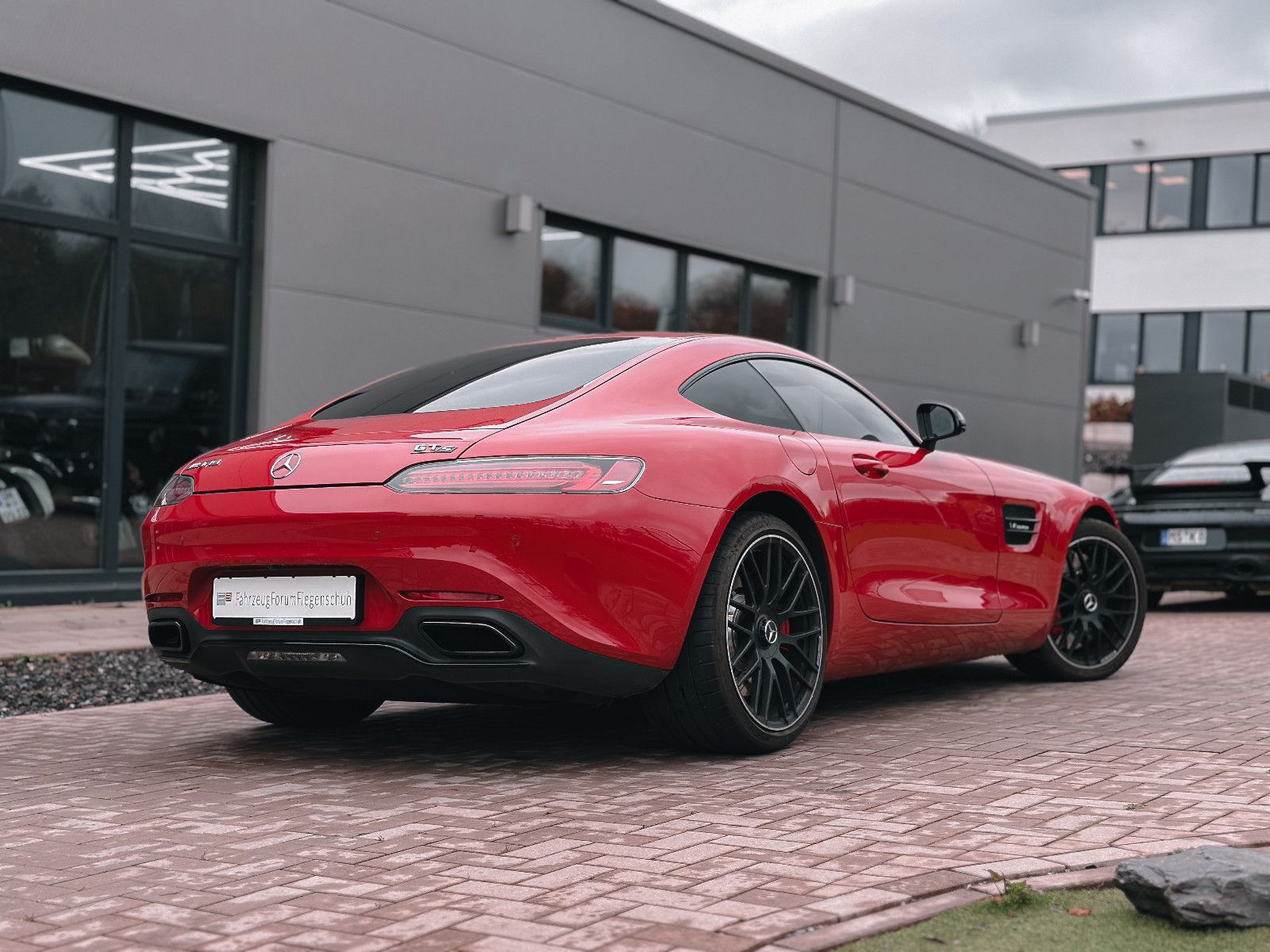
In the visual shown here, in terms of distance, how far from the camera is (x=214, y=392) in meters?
10.8

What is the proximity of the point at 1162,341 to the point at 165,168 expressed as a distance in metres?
30.8

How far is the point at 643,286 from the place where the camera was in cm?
1415

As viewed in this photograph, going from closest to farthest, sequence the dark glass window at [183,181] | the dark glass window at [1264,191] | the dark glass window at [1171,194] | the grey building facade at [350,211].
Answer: the grey building facade at [350,211] < the dark glass window at [183,181] < the dark glass window at [1264,191] < the dark glass window at [1171,194]

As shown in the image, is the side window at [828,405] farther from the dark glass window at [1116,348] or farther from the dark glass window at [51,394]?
the dark glass window at [1116,348]

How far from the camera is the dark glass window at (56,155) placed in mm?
9453

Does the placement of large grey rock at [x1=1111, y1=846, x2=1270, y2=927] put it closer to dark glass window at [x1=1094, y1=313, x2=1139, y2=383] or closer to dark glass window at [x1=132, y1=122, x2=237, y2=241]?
dark glass window at [x1=132, y1=122, x2=237, y2=241]

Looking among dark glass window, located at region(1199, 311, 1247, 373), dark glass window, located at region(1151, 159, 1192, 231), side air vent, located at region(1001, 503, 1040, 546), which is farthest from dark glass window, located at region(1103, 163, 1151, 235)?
side air vent, located at region(1001, 503, 1040, 546)

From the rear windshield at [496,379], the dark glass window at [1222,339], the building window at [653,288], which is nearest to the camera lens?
the rear windshield at [496,379]

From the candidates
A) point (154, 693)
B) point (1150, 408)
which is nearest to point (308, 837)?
point (154, 693)

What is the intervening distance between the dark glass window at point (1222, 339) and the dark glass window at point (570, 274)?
26241mm

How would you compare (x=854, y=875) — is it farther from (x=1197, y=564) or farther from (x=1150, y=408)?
(x=1150, y=408)

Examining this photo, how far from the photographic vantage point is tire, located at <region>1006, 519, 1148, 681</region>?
6754 mm

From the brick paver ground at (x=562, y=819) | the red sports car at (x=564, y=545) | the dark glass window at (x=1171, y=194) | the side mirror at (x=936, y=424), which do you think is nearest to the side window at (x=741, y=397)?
the red sports car at (x=564, y=545)

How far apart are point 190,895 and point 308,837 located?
517mm
